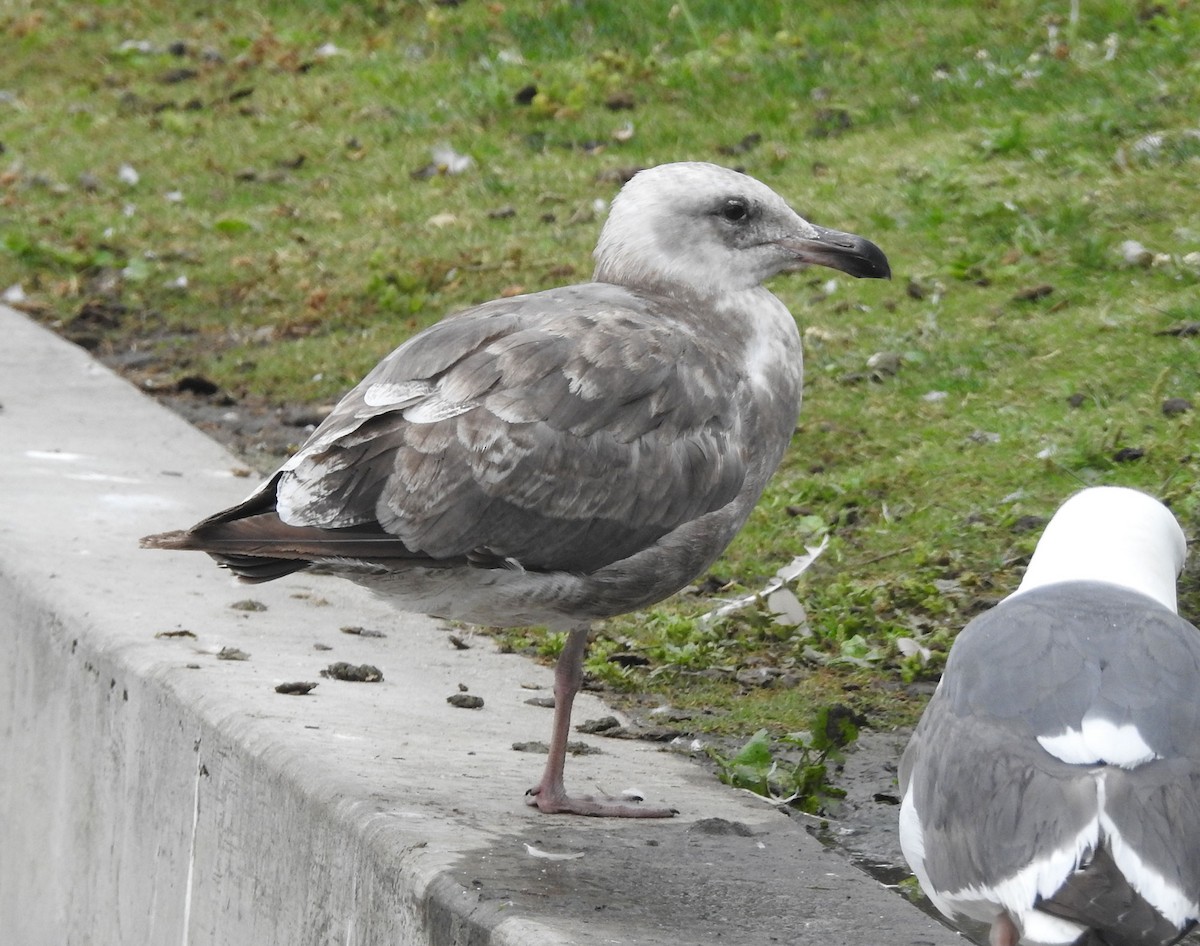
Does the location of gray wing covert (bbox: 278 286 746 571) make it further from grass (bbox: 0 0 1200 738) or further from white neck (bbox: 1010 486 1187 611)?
grass (bbox: 0 0 1200 738)

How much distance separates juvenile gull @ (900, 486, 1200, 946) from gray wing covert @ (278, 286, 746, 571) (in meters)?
0.88

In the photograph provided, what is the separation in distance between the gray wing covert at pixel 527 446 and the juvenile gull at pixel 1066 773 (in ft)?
2.89

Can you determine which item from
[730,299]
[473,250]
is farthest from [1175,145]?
[730,299]

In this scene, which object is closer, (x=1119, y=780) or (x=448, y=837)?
(x=1119, y=780)

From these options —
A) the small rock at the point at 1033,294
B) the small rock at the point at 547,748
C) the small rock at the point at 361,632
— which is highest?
the small rock at the point at 1033,294

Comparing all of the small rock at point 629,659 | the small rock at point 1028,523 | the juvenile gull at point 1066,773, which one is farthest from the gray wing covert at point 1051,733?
the small rock at point 1028,523

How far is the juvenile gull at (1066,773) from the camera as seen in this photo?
275cm

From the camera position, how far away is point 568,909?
3207mm

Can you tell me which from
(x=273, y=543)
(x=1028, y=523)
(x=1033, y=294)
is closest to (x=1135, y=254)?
(x=1033, y=294)

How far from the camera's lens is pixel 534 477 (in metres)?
3.87

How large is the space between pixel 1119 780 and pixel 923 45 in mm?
8027

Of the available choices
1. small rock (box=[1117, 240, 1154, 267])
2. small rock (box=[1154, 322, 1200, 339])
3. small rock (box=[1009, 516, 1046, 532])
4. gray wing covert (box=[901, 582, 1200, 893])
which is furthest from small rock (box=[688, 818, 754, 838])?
small rock (box=[1117, 240, 1154, 267])

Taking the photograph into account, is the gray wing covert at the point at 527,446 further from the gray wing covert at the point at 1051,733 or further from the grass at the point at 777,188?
the grass at the point at 777,188

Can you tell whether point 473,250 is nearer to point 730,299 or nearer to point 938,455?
point 938,455
